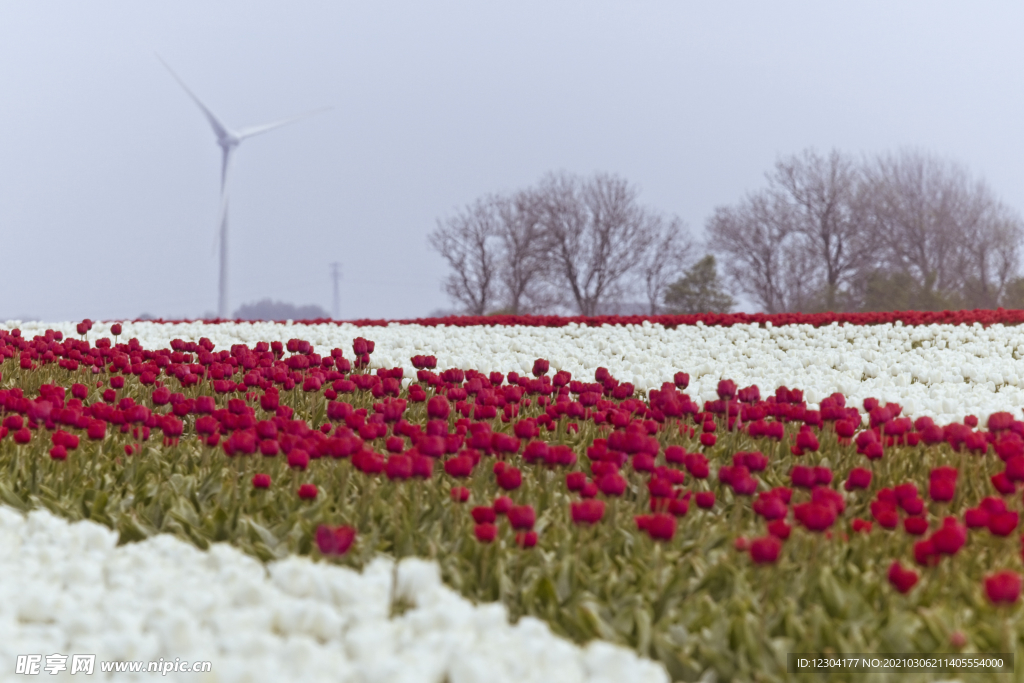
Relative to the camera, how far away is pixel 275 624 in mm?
3037

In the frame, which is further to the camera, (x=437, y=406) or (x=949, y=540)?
(x=437, y=406)

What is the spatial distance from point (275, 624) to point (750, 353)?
13.4 m

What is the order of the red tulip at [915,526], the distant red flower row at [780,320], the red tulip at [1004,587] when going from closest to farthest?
the red tulip at [1004,587], the red tulip at [915,526], the distant red flower row at [780,320]

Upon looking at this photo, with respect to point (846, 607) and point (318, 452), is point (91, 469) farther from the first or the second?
point (846, 607)

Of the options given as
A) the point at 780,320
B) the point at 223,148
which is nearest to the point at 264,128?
the point at 223,148

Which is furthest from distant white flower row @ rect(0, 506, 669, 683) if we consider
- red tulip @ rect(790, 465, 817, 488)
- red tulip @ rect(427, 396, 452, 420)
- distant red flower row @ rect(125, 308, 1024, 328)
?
distant red flower row @ rect(125, 308, 1024, 328)

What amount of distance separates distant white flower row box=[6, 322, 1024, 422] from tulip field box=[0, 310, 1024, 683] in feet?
5.44

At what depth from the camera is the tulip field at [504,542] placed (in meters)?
2.96

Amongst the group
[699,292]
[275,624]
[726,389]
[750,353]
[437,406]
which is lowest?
[275,624]

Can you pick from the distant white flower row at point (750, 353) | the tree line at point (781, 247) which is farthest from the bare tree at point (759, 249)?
the distant white flower row at point (750, 353)

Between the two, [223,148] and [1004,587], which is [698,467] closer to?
[1004,587]

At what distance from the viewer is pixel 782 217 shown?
51312 mm

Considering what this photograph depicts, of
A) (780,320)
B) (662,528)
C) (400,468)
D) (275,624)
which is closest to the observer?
(275,624)

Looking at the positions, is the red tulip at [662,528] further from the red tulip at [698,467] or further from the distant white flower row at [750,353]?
the distant white flower row at [750,353]
